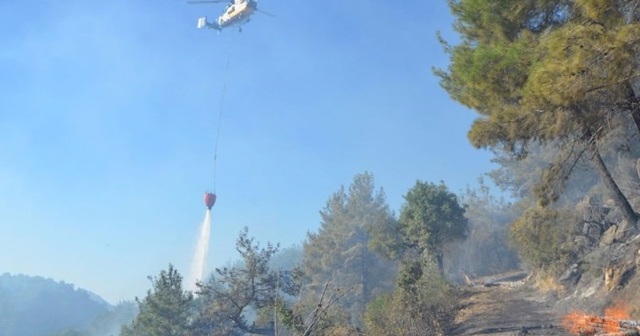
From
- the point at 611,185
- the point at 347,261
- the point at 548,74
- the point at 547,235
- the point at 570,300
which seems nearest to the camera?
the point at 548,74

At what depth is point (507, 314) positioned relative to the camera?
2603 centimetres

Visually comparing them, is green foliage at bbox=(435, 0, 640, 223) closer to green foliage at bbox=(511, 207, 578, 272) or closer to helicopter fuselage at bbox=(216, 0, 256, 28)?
green foliage at bbox=(511, 207, 578, 272)

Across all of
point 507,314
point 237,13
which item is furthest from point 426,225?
point 237,13

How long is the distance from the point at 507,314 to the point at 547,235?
23.0ft

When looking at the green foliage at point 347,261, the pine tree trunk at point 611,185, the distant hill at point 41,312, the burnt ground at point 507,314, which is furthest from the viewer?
the distant hill at point 41,312

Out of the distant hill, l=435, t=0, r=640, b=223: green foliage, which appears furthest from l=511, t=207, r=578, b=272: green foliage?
the distant hill

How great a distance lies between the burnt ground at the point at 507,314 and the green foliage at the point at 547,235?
2023mm

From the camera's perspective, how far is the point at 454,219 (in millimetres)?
44656

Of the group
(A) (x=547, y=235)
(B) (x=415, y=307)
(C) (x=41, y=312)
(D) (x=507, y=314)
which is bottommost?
(D) (x=507, y=314)

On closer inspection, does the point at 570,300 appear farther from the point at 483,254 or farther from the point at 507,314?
the point at 483,254

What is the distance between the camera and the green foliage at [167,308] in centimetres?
4240

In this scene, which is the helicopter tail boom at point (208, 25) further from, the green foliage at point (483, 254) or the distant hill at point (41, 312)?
the distant hill at point (41, 312)

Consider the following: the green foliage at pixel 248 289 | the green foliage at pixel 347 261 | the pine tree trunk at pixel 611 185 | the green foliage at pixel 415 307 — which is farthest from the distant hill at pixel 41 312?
the pine tree trunk at pixel 611 185

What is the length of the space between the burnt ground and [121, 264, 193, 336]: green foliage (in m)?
21.7
